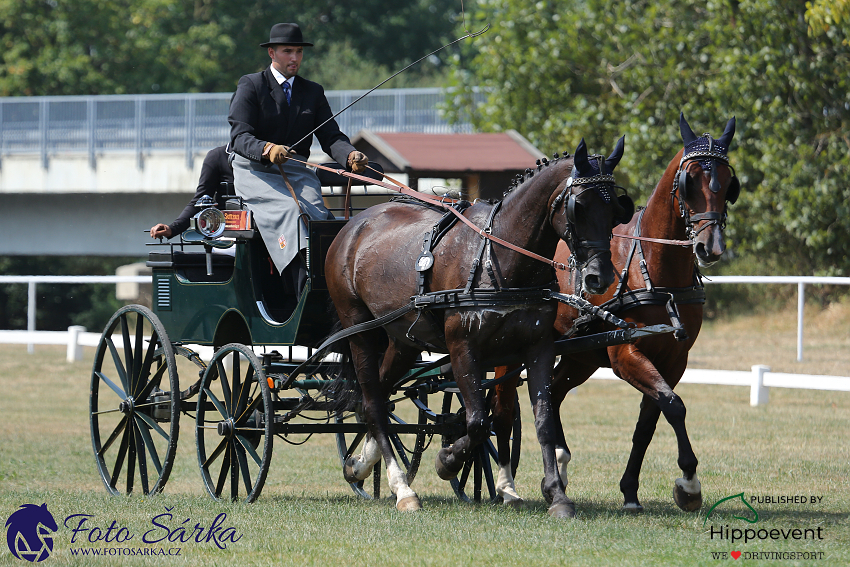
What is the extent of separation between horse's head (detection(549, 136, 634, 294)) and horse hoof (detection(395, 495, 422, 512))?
1.64 m

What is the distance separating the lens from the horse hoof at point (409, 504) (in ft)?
22.0

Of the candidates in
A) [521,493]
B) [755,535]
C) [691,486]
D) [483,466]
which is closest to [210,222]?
[483,466]

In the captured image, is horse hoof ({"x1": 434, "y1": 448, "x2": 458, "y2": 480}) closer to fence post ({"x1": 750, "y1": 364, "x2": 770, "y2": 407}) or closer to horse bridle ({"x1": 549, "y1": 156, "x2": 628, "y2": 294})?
horse bridle ({"x1": 549, "y1": 156, "x2": 628, "y2": 294})

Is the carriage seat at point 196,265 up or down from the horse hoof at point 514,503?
up

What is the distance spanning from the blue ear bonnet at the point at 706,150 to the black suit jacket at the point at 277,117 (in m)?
2.20

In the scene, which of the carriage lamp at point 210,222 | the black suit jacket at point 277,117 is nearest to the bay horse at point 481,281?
the carriage lamp at point 210,222

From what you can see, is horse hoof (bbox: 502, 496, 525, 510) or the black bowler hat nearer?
horse hoof (bbox: 502, 496, 525, 510)

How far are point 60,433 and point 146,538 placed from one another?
613cm

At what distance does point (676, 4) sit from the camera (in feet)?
69.1

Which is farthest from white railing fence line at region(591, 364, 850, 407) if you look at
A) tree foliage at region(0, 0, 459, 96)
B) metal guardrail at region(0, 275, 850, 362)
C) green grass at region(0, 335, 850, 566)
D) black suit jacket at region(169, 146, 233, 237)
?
tree foliage at region(0, 0, 459, 96)

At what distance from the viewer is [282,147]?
7250 millimetres

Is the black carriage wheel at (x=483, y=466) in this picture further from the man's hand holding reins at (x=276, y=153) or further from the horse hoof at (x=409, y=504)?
the man's hand holding reins at (x=276, y=153)

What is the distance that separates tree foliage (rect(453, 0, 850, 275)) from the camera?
18641 mm

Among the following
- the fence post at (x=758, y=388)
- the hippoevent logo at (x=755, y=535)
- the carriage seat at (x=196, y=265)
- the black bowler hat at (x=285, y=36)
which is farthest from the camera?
the fence post at (x=758, y=388)
